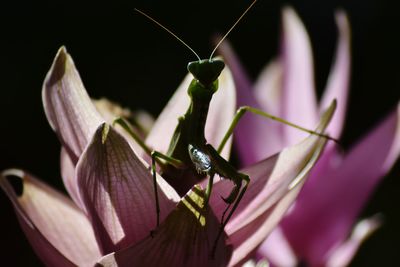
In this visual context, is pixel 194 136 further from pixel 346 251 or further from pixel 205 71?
pixel 346 251

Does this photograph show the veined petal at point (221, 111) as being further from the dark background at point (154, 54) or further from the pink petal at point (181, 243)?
the dark background at point (154, 54)

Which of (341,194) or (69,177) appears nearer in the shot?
(69,177)

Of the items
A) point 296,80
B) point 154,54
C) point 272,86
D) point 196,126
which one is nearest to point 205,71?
point 196,126

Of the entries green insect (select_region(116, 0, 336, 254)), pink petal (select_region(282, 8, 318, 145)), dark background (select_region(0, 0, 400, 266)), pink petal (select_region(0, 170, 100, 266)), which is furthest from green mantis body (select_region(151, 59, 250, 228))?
dark background (select_region(0, 0, 400, 266))

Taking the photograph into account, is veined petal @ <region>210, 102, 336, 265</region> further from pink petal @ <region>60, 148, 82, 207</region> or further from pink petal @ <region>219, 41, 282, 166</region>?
pink petal @ <region>219, 41, 282, 166</region>

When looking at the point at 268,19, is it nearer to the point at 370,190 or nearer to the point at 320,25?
the point at 320,25
